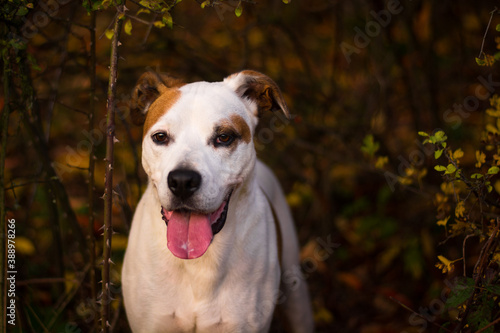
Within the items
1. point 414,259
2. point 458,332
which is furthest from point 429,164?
point 458,332

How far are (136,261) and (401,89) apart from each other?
15.3 feet

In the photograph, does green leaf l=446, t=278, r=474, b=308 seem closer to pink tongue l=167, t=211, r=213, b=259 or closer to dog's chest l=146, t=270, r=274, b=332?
dog's chest l=146, t=270, r=274, b=332

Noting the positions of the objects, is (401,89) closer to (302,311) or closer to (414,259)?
(414,259)

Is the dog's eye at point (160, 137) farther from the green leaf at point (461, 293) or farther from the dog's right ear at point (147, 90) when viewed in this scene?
the green leaf at point (461, 293)

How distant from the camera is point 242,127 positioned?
9.68 feet

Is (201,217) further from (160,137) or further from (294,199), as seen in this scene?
(294,199)

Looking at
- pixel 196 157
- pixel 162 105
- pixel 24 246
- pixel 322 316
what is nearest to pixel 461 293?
pixel 196 157

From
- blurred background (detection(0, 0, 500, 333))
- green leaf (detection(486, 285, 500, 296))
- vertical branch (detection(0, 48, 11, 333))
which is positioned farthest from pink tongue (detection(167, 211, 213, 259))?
green leaf (detection(486, 285, 500, 296))

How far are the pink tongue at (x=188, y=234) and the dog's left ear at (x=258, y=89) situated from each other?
0.85 metres

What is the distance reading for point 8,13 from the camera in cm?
270

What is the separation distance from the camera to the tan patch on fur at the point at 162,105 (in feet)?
9.48

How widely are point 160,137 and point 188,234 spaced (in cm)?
54

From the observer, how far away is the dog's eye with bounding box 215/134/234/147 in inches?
110

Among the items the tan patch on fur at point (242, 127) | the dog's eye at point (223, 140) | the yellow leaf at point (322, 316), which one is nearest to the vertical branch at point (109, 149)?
the dog's eye at point (223, 140)
